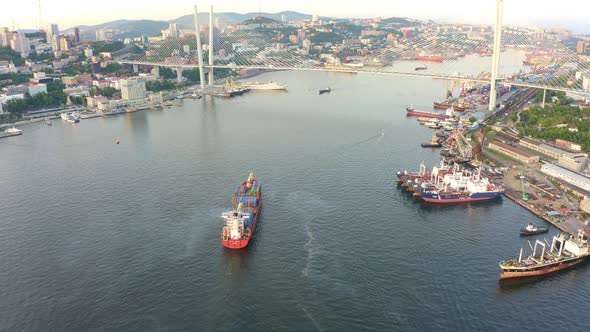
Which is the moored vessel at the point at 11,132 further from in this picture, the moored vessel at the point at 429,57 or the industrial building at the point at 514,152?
the moored vessel at the point at 429,57

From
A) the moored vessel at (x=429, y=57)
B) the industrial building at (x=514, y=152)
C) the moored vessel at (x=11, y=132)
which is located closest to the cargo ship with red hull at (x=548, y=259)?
the industrial building at (x=514, y=152)

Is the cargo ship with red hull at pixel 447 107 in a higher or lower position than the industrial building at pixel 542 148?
higher

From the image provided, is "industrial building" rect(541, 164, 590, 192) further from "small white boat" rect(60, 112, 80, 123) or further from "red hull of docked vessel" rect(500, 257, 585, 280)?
"small white boat" rect(60, 112, 80, 123)

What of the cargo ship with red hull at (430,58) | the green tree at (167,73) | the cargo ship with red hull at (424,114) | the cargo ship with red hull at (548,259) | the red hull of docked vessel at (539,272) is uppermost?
the cargo ship with red hull at (430,58)

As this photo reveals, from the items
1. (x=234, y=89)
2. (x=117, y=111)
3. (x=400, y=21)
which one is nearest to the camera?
(x=117, y=111)

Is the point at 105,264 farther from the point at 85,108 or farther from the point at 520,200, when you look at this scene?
the point at 85,108

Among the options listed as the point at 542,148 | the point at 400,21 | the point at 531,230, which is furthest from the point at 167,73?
the point at 400,21

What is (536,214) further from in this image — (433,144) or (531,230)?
(433,144)
